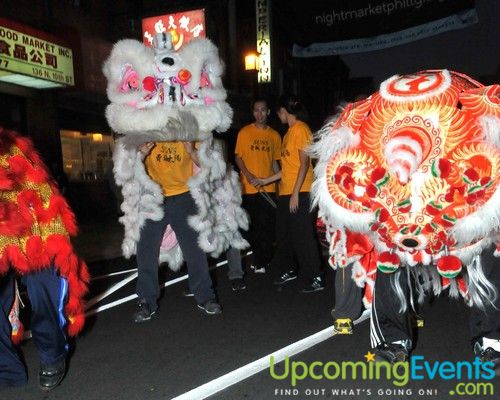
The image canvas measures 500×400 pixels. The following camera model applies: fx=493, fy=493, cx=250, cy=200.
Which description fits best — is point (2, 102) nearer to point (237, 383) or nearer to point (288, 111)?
point (288, 111)

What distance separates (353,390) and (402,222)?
893 millimetres

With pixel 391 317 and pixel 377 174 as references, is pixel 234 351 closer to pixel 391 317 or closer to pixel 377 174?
pixel 391 317

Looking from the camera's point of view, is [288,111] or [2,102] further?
[2,102]

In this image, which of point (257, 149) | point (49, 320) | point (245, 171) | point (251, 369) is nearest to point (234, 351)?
point (251, 369)

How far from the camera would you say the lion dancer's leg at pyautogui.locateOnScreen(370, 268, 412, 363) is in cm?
270

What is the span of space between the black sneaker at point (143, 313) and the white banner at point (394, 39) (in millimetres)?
4708

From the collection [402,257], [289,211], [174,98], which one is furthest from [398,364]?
[174,98]

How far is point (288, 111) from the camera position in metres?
4.34

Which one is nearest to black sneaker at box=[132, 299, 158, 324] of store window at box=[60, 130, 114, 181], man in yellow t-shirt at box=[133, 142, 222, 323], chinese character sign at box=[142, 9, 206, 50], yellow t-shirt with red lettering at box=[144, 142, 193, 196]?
man in yellow t-shirt at box=[133, 142, 222, 323]

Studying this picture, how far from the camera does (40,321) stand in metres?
2.60

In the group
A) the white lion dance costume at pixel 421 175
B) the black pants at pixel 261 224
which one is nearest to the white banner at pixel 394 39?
the black pants at pixel 261 224

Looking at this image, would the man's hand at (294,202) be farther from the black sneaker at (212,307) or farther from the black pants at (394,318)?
the black pants at (394,318)

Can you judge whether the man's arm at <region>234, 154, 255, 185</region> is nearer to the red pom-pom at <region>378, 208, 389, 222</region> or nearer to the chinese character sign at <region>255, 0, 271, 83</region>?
the red pom-pom at <region>378, 208, 389, 222</region>

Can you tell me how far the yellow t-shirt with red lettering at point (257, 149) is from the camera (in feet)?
16.1
